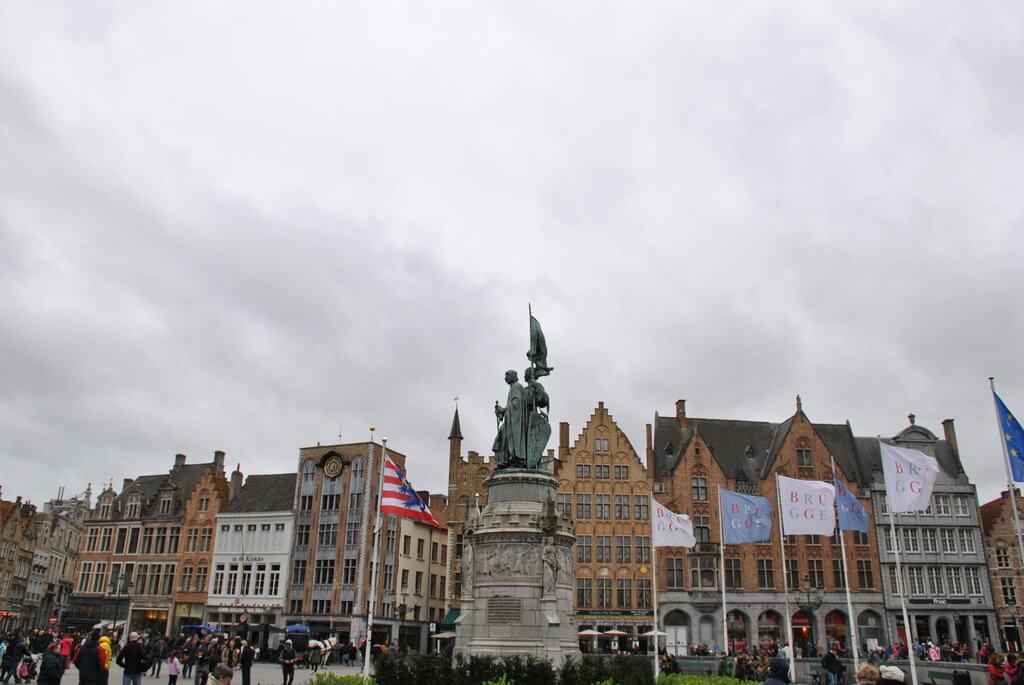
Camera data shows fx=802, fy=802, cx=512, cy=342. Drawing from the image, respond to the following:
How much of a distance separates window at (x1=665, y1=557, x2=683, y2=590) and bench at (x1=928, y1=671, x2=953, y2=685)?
28.0 meters

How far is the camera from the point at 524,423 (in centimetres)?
2522

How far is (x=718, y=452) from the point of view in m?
57.4

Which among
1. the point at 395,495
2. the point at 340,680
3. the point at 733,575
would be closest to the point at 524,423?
the point at 395,495

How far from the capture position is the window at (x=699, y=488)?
54562 mm

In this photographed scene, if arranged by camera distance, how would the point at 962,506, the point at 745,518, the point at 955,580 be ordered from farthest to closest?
Answer: the point at 962,506, the point at 955,580, the point at 745,518

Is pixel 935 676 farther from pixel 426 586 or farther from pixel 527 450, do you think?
pixel 426 586

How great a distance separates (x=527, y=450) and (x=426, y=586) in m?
37.1

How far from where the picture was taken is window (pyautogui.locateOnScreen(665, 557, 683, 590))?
5247cm

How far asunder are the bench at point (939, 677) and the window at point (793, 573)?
28931 mm

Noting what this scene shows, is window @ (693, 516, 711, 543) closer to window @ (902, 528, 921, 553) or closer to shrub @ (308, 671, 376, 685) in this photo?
window @ (902, 528, 921, 553)

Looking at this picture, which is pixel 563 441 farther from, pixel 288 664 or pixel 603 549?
pixel 288 664

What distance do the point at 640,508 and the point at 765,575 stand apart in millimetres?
9117

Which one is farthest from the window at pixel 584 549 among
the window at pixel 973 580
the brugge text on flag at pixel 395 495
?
the brugge text on flag at pixel 395 495

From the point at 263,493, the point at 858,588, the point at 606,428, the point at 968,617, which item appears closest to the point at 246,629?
the point at 263,493
